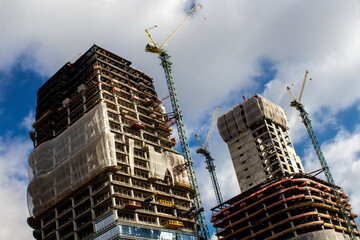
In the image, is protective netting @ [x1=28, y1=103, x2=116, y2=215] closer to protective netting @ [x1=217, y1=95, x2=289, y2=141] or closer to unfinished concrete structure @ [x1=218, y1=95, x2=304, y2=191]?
unfinished concrete structure @ [x1=218, y1=95, x2=304, y2=191]

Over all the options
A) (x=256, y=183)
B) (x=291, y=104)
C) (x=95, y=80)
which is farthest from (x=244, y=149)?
(x=95, y=80)

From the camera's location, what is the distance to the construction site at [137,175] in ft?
425

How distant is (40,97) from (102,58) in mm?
33395

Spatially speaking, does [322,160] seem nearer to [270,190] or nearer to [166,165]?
[270,190]

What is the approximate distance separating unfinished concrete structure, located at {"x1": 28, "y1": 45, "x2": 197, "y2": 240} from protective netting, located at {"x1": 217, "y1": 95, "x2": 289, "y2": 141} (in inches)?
1506

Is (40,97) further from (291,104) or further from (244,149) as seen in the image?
(291,104)

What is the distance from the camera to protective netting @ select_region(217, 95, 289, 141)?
186m

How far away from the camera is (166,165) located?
150 m

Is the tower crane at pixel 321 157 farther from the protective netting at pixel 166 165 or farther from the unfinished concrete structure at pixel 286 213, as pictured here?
the protective netting at pixel 166 165

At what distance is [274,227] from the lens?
145 m

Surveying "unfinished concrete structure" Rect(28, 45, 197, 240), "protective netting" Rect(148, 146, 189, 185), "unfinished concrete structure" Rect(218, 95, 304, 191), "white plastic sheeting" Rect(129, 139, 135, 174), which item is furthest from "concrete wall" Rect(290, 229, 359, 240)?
"white plastic sheeting" Rect(129, 139, 135, 174)

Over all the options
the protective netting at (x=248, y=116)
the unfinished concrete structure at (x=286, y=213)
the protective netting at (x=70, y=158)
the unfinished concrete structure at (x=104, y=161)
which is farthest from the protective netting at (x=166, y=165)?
the protective netting at (x=248, y=116)

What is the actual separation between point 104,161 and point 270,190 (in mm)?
63714

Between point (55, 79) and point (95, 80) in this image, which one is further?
point (55, 79)
